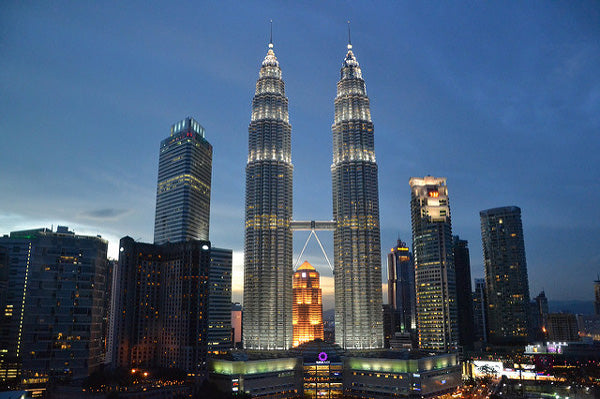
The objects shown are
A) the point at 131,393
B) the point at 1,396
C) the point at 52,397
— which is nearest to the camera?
the point at 1,396

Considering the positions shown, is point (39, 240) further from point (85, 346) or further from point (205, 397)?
point (205, 397)

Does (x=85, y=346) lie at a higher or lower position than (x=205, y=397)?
higher

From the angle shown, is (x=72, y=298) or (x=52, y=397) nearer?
(x=52, y=397)

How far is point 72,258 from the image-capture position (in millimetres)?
198750

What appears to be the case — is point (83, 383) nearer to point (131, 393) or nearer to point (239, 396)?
point (131, 393)

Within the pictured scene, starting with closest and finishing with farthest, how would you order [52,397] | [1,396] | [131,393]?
[1,396] → [52,397] → [131,393]

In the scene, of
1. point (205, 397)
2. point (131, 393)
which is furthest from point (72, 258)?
point (205, 397)

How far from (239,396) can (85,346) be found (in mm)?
64689

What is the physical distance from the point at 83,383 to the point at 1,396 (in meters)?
73.5

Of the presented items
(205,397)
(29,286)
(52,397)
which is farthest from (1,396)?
(205,397)

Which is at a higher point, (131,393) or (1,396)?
(1,396)

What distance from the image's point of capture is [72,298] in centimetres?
19500

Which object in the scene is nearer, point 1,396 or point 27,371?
point 1,396

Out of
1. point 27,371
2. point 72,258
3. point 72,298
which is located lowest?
point 27,371
